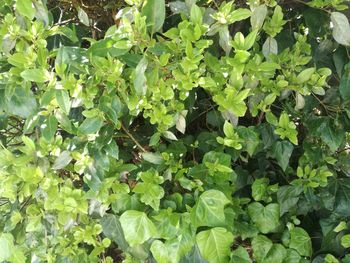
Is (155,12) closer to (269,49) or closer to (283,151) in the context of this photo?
(269,49)

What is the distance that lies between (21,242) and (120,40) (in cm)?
67

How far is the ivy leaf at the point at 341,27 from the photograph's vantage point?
A: 86 centimetres

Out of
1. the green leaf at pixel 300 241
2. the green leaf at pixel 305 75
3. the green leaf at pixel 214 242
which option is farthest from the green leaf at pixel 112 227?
the green leaf at pixel 305 75

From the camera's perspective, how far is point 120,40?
75cm

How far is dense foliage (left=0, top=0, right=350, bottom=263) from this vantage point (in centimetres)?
79

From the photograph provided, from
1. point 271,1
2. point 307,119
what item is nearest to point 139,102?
point 271,1

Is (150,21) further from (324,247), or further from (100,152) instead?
(324,247)

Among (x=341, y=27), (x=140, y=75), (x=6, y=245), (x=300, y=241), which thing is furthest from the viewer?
(x=300, y=241)

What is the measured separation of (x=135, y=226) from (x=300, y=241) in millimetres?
522

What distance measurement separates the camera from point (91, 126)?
0.82 metres

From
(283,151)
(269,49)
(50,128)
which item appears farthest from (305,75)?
(50,128)

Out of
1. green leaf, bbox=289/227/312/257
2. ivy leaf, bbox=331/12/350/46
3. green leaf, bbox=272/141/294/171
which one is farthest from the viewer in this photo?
green leaf, bbox=289/227/312/257

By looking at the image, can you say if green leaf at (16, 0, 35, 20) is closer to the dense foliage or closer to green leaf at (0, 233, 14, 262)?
the dense foliage

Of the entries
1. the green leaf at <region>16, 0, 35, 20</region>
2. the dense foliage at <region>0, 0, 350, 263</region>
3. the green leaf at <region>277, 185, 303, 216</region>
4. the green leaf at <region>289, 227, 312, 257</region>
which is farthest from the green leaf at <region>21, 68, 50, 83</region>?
the green leaf at <region>289, 227, 312, 257</region>
